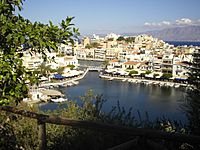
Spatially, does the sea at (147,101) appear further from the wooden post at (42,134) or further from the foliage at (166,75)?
the wooden post at (42,134)

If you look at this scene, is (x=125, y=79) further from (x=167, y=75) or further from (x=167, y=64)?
(x=167, y=64)

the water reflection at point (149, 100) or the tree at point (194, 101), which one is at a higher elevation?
the tree at point (194, 101)

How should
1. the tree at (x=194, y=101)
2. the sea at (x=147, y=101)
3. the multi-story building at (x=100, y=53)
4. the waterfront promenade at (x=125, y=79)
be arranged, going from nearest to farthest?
the tree at (x=194, y=101) < the sea at (x=147, y=101) < the waterfront promenade at (x=125, y=79) < the multi-story building at (x=100, y=53)

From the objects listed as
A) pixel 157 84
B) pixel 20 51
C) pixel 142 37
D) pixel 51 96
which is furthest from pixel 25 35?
pixel 142 37

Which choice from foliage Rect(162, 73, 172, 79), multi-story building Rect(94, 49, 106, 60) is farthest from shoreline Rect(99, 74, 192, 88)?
multi-story building Rect(94, 49, 106, 60)

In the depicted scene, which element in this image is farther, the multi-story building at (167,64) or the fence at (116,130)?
the multi-story building at (167,64)

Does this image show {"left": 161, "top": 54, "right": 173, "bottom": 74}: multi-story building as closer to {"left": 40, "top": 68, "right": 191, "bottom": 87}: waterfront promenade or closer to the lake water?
{"left": 40, "top": 68, "right": 191, "bottom": 87}: waterfront promenade

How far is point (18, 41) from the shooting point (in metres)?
1.18

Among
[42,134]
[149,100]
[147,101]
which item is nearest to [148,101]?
[147,101]

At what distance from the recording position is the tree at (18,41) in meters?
1.16

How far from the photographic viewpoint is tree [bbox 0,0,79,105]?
1.16 meters

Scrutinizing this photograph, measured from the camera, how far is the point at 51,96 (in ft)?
63.6

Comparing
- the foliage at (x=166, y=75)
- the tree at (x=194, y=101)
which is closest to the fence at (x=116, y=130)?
the tree at (x=194, y=101)

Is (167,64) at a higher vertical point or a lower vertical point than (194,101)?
lower
